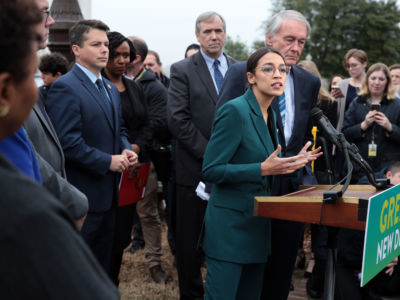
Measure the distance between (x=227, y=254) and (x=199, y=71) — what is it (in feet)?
6.69

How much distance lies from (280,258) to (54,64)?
299cm

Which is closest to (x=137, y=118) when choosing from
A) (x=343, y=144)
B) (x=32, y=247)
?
(x=343, y=144)

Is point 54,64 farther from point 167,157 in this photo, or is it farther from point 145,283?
point 145,283

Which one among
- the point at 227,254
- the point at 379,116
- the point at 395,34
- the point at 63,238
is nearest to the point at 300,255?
the point at 379,116

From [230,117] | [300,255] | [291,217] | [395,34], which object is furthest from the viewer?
[395,34]

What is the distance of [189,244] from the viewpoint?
437cm

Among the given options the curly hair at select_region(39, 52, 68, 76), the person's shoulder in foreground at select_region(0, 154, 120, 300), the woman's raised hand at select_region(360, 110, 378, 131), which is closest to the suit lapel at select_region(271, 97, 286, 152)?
the curly hair at select_region(39, 52, 68, 76)

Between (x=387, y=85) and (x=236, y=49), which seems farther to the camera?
(x=236, y=49)

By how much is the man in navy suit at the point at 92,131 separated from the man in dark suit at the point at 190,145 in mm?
672

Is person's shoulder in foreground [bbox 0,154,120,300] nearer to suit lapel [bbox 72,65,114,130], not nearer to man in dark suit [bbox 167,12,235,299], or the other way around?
suit lapel [bbox 72,65,114,130]

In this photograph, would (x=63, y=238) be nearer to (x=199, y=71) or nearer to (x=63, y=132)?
(x=63, y=132)

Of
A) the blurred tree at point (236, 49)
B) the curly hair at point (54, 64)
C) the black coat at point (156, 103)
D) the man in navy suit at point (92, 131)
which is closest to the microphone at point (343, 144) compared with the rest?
the man in navy suit at point (92, 131)

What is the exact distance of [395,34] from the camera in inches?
2058

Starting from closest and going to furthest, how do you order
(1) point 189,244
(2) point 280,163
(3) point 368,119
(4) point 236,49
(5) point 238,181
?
(2) point 280,163, (5) point 238,181, (1) point 189,244, (3) point 368,119, (4) point 236,49
